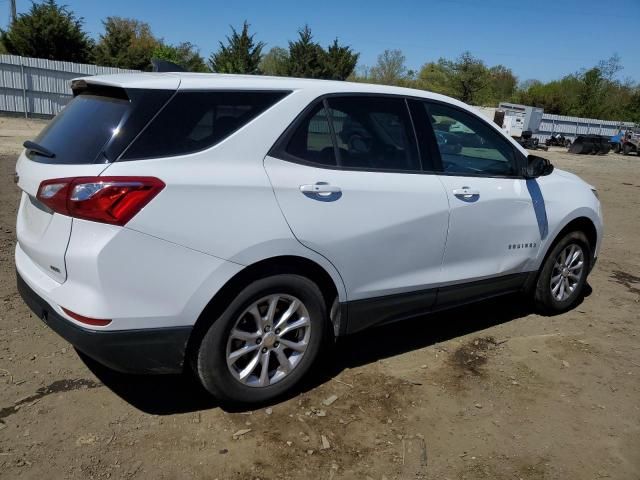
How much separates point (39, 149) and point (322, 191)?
4.97 ft

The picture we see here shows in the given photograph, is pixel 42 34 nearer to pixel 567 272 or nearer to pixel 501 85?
pixel 567 272

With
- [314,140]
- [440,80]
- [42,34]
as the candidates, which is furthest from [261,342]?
[440,80]

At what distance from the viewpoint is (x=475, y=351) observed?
413cm

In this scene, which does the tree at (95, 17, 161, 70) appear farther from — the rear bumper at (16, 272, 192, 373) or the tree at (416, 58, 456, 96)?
the rear bumper at (16, 272, 192, 373)

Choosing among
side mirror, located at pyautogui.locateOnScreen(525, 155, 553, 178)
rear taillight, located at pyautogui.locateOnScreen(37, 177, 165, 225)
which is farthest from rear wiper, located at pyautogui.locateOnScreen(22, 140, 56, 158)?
side mirror, located at pyautogui.locateOnScreen(525, 155, 553, 178)

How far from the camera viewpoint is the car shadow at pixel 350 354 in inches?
126

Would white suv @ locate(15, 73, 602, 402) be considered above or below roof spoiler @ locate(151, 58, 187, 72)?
below

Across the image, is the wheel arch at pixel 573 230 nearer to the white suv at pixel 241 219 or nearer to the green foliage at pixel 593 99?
the white suv at pixel 241 219

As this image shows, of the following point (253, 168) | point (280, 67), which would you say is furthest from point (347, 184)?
point (280, 67)

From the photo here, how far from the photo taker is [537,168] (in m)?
4.23

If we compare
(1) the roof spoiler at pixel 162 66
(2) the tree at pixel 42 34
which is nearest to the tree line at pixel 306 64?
(2) the tree at pixel 42 34

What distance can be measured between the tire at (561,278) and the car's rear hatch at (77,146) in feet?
11.2

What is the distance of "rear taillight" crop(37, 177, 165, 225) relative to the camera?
98.0 inches

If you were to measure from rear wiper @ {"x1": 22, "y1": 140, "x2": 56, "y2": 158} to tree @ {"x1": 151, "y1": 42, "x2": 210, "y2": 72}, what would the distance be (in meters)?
34.2
